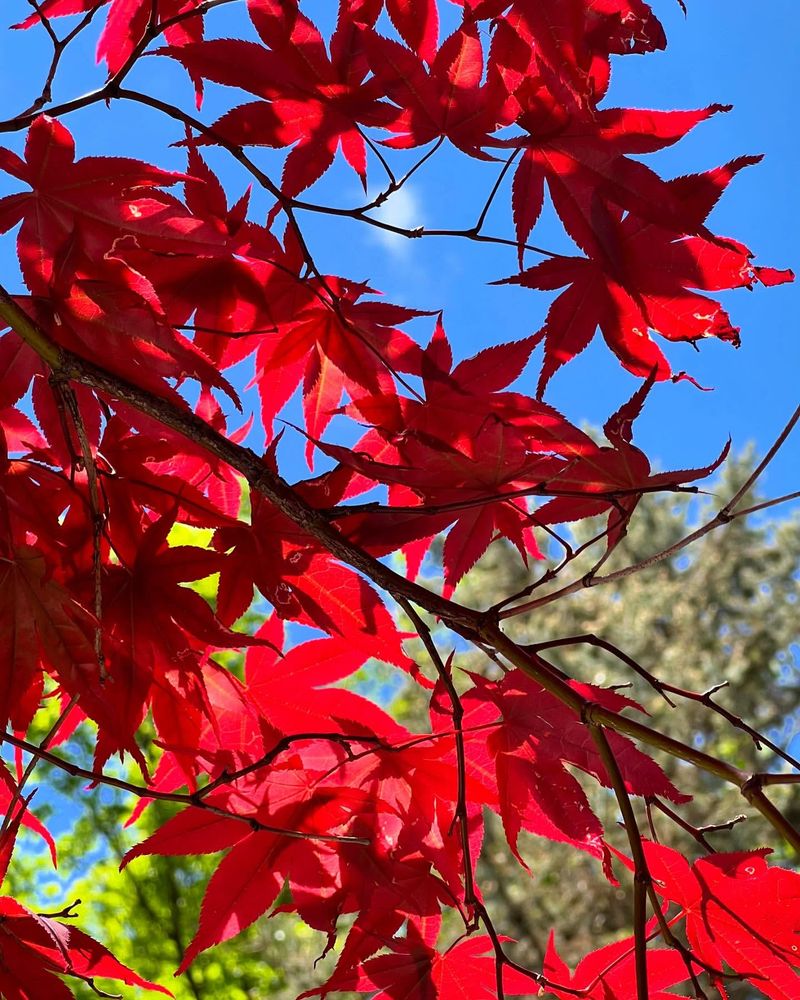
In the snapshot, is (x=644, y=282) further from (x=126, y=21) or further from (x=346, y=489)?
(x=126, y=21)

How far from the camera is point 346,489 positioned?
81cm

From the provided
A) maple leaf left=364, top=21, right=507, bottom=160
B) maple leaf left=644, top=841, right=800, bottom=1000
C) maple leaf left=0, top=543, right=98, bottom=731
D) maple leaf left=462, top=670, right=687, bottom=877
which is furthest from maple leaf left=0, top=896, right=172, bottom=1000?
maple leaf left=364, top=21, right=507, bottom=160

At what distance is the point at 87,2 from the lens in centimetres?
93

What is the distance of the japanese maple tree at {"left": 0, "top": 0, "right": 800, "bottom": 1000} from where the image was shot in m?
0.70

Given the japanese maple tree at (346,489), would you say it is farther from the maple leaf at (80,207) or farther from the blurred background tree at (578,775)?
the blurred background tree at (578,775)

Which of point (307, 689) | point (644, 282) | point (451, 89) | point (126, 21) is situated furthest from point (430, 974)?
point (126, 21)

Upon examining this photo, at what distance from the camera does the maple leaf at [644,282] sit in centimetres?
77

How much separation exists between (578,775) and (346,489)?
9.69 m

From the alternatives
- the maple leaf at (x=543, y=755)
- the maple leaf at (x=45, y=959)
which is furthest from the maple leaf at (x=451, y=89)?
the maple leaf at (x=45, y=959)

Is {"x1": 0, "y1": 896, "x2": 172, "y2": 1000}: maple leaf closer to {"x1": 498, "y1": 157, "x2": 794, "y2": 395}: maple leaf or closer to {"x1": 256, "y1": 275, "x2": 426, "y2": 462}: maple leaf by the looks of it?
{"x1": 256, "y1": 275, "x2": 426, "y2": 462}: maple leaf

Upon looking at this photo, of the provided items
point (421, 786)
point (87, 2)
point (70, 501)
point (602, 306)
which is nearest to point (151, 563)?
point (70, 501)

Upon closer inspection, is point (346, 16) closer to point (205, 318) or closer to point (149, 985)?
point (205, 318)

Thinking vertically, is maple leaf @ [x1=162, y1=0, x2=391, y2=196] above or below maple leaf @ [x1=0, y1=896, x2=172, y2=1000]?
above

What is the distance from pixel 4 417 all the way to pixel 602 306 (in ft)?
1.64
